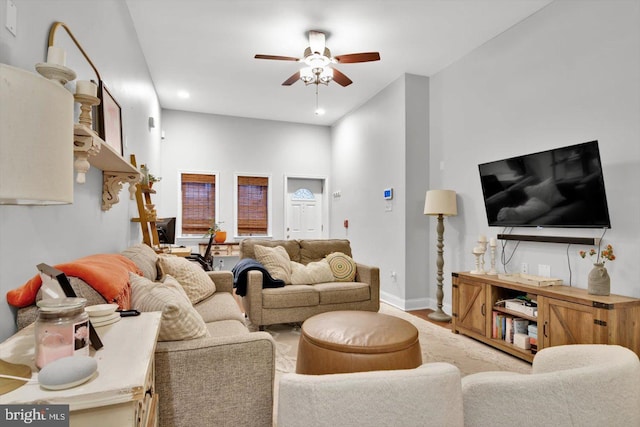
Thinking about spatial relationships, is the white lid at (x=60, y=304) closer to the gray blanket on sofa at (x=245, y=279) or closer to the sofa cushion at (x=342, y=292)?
the gray blanket on sofa at (x=245, y=279)

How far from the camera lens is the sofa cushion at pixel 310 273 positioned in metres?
3.89

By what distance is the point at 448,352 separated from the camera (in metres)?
3.11

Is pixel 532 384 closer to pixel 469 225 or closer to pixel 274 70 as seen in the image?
pixel 469 225

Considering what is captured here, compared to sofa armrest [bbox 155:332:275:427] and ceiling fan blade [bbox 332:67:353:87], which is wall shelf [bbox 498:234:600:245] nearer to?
ceiling fan blade [bbox 332:67:353:87]

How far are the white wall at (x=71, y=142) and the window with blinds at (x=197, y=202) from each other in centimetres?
263

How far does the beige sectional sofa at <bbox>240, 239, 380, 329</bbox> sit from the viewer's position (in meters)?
3.53

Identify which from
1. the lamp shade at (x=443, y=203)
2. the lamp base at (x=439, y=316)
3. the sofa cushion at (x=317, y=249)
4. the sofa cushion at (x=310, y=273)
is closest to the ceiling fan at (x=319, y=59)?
the lamp shade at (x=443, y=203)

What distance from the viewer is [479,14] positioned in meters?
3.36

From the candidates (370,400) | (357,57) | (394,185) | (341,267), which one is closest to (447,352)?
(341,267)

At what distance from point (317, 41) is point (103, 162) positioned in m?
2.50

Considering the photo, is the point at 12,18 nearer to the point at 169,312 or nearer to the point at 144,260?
the point at 169,312

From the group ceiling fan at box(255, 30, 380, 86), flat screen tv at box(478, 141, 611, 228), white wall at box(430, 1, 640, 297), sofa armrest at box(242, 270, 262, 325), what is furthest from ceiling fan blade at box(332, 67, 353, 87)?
sofa armrest at box(242, 270, 262, 325)

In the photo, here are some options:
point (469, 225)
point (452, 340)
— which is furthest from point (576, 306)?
point (469, 225)

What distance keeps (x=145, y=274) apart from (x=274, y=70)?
132 inches
